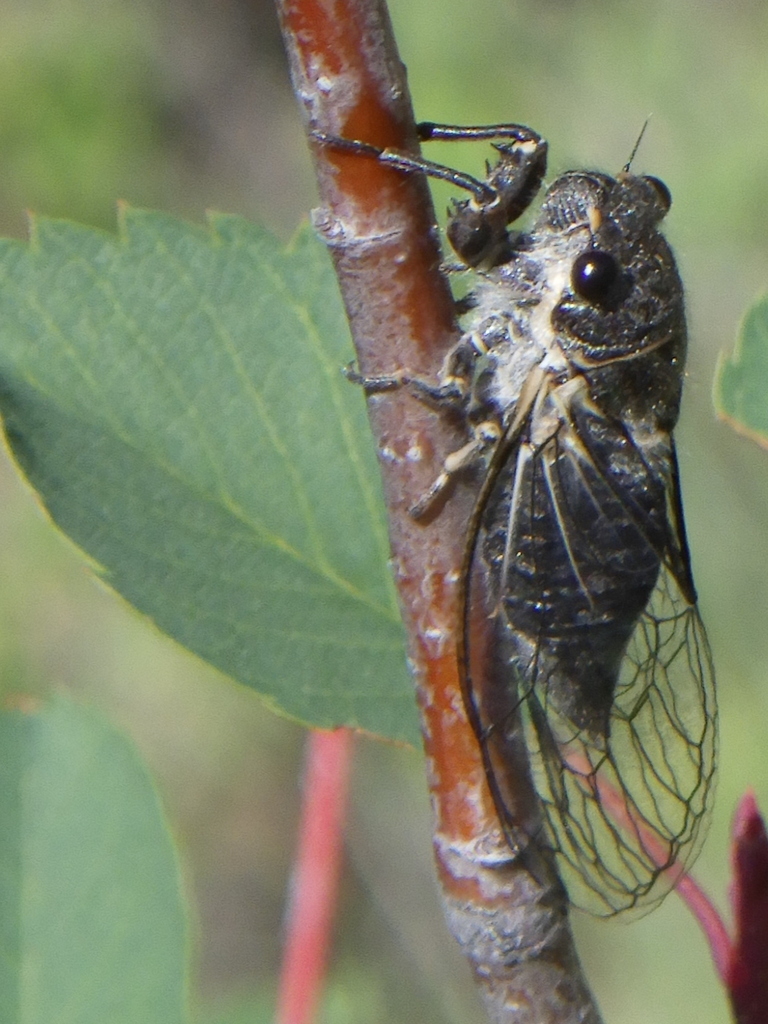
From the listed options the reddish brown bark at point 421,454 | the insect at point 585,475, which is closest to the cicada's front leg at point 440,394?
the reddish brown bark at point 421,454

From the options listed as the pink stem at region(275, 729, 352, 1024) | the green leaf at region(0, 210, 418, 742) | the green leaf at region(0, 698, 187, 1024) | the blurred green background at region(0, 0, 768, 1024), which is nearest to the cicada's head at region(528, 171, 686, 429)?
the green leaf at region(0, 210, 418, 742)

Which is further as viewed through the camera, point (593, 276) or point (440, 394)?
point (593, 276)

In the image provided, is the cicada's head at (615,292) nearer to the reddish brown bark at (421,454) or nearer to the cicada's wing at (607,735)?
the cicada's wing at (607,735)

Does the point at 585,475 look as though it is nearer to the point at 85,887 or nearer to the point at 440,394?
the point at 440,394

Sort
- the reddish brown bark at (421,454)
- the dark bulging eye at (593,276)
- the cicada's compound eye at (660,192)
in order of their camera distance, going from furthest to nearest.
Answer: the cicada's compound eye at (660,192) → the dark bulging eye at (593,276) → the reddish brown bark at (421,454)

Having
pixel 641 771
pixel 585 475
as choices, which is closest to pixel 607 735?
pixel 641 771

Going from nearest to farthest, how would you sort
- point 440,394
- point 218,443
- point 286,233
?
1. point 440,394
2. point 218,443
3. point 286,233
